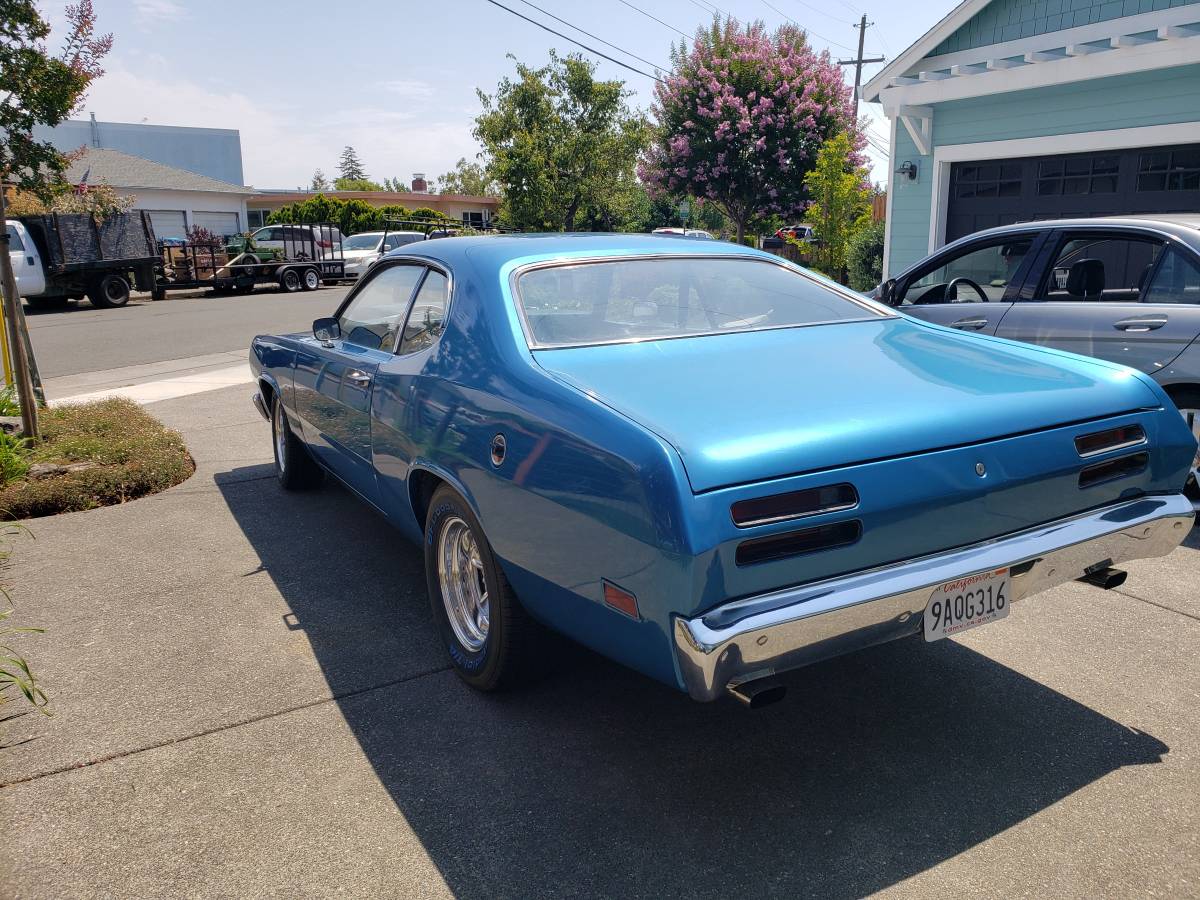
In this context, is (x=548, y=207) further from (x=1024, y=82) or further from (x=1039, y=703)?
(x=1039, y=703)

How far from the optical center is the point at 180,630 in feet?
13.4

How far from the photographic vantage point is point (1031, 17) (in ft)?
40.6

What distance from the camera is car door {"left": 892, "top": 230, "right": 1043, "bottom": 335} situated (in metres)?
5.85

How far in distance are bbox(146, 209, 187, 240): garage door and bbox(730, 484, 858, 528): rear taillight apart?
1650 inches

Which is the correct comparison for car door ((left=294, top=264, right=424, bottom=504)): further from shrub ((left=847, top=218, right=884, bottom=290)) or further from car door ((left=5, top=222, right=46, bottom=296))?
car door ((left=5, top=222, right=46, bottom=296))

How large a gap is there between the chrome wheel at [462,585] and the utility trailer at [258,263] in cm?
2236

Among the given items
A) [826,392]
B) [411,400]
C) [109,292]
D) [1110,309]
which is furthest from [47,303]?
[826,392]

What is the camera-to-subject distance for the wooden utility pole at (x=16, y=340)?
6645 millimetres

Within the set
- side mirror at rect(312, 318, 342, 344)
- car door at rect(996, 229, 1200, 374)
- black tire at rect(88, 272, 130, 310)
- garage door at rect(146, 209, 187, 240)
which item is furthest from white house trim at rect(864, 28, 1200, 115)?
garage door at rect(146, 209, 187, 240)

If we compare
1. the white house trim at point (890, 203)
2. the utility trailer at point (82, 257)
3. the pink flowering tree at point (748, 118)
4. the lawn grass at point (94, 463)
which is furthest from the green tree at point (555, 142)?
the lawn grass at point (94, 463)

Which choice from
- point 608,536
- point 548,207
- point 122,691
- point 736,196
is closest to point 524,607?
point 608,536

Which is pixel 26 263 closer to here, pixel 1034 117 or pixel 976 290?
pixel 1034 117

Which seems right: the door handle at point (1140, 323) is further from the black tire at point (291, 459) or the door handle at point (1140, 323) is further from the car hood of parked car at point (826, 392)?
the black tire at point (291, 459)

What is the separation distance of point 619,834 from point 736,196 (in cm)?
2611
